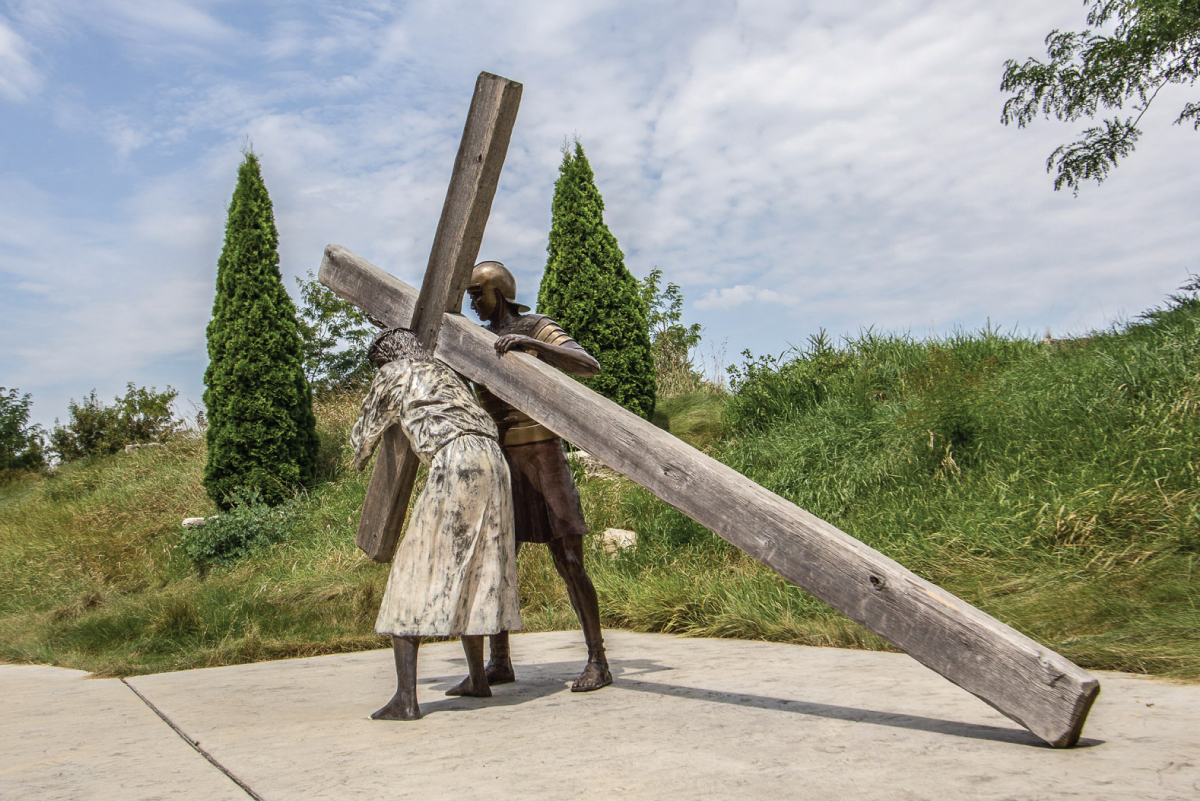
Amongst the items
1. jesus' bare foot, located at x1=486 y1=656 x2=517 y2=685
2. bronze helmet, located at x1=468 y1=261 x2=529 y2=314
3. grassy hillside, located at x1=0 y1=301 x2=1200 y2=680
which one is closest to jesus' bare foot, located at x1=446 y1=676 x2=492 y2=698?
jesus' bare foot, located at x1=486 y1=656 x2=517 y2=685

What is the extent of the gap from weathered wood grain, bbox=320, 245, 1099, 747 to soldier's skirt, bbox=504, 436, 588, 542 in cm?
43

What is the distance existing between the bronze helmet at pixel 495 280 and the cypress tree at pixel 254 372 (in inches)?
293

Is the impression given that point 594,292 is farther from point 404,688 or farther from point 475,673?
point 404,688

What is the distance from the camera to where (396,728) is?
3330 millimetres

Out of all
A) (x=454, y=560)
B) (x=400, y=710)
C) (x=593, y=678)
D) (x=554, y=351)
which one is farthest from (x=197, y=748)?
(x=554, y=351)

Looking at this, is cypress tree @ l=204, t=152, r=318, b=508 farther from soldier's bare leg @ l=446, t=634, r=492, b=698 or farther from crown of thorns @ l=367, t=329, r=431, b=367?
soldier's bare leg @ l=446, t=634, r=492, b=698

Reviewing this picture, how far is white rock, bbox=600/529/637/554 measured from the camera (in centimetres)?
768

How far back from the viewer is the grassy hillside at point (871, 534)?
17.4 feet

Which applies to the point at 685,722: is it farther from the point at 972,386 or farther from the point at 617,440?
the point at 972,386

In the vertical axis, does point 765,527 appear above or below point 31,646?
above

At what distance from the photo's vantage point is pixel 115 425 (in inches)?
699

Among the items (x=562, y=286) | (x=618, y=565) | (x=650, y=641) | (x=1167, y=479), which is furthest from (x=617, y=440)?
(x=562, y=286)

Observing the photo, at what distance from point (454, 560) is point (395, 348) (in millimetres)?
1057

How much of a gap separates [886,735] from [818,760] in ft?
1.32
